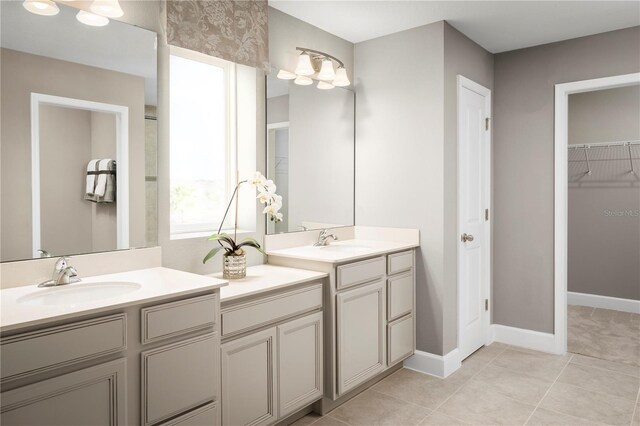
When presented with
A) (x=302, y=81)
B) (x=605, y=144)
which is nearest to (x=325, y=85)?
(x=302, y=81)

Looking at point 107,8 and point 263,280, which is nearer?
point 107,8

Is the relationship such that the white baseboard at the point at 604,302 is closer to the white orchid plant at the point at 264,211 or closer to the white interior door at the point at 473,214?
the white interior door at the point at 473,214

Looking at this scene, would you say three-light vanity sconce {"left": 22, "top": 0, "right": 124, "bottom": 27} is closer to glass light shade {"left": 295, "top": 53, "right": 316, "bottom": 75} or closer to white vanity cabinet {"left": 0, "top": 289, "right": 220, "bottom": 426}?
glass light shade {"left": 295, "top": 53, "right": 316, "bottom": 75}

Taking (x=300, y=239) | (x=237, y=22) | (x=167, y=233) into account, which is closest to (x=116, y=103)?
(x=167, y=233)

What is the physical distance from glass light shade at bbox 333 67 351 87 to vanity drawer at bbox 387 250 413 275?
48.2 inches

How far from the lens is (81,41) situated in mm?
1877

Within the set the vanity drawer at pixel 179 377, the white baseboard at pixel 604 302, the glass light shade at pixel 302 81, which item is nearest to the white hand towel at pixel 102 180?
the vanity drawer at pixel 179 377

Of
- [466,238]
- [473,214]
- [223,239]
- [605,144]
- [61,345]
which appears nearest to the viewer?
[61,345]

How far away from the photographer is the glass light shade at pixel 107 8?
1883 millimetres

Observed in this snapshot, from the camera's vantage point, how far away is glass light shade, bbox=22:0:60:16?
1.73 meters

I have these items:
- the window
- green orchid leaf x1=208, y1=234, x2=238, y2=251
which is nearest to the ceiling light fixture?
the window

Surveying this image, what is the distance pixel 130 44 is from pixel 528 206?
3023mm

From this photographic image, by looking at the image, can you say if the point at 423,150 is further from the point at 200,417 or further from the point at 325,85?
the point at 200,417

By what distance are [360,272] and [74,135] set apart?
62.7 inches
